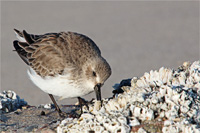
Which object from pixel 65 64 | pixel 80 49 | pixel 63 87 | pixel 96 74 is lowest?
pixel 63 87

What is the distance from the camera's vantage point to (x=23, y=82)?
10602mm

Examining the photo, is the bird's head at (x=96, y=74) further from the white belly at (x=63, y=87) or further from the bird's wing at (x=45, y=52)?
the bird's wing at (x=45, y=52)

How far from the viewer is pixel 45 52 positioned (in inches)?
255

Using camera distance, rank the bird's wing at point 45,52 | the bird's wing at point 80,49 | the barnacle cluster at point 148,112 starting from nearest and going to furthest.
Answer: the barnacle cluster at point 148,112 → the bird's wing at point 80,49 → the bird's wing at point 45,52

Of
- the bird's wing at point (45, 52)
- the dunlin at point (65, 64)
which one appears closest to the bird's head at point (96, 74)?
the dunlin at point (65, 64)

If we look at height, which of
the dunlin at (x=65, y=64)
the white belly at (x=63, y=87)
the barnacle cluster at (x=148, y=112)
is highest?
the dunlin at (x=65, y=64)

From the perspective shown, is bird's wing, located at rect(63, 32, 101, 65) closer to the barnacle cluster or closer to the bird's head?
the bird's head

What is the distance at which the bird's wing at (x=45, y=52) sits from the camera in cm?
616

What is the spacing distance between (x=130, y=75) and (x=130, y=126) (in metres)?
6.00

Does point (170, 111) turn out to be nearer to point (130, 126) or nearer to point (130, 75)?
point (130, 126)

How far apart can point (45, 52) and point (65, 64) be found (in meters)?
0.63

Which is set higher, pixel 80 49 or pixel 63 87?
pixel 80 49

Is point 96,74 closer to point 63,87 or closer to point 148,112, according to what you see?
point 63,87

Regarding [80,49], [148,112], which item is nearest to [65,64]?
[80,49]
